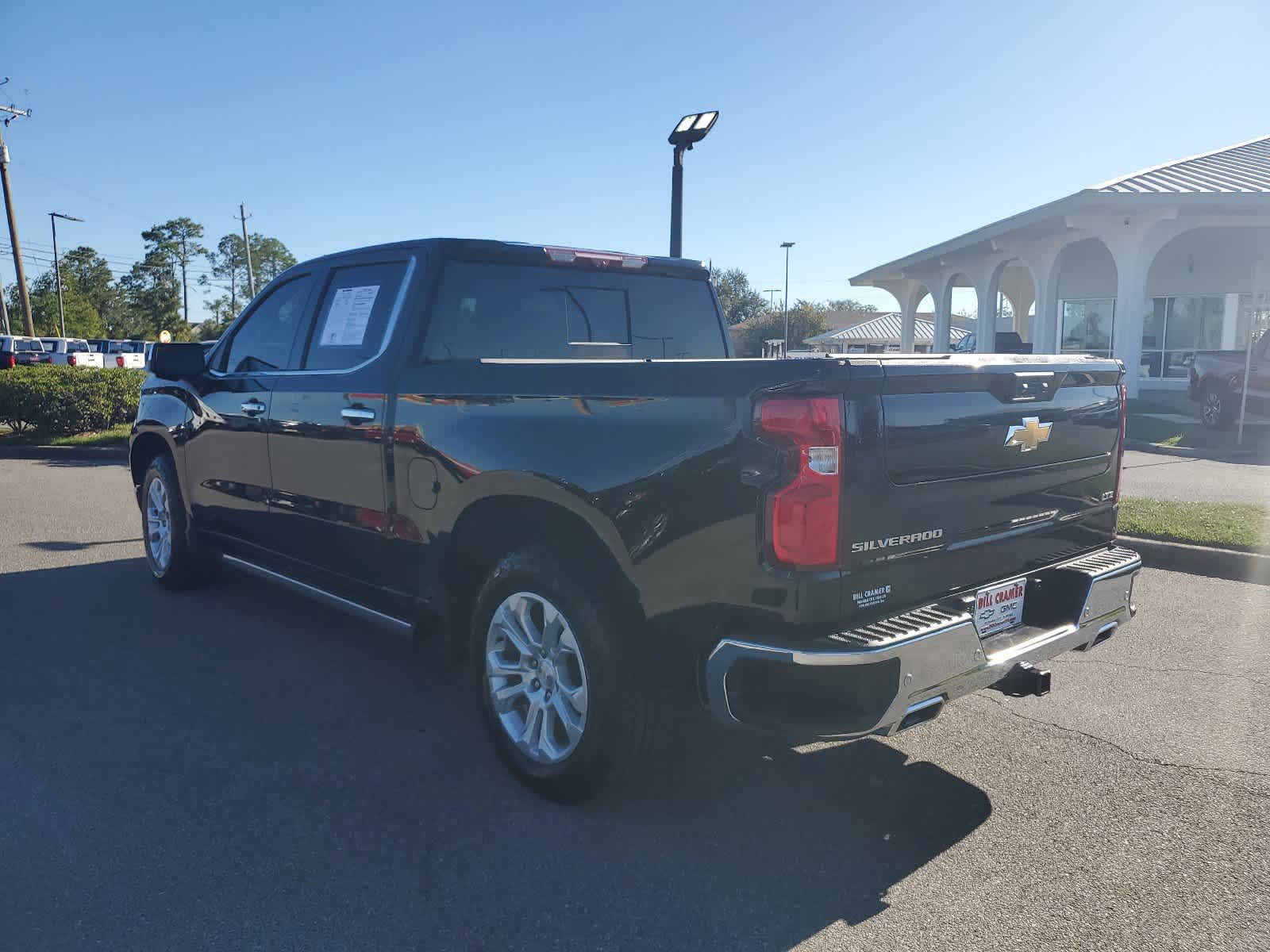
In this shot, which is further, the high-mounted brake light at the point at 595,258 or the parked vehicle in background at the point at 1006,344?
the parked vehicle in background at the point at 1006,344

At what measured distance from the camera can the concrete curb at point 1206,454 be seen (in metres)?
12.8

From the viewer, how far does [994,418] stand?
312 cm

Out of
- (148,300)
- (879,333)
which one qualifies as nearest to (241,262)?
(148,300)

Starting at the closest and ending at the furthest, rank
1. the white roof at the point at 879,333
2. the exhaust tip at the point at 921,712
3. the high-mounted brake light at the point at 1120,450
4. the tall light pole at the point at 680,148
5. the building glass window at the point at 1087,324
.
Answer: the exhaust tip at the point at 921,712
the high-mounted brake light at the point at 1120,450
the tall light pole at the point at 680,148
the building glass window at the point at 1087,324
the white roof at the point at 879,333

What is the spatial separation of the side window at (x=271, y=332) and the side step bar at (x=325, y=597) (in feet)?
3.37

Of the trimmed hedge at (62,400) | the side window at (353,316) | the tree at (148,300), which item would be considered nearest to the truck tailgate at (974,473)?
the side window at (353,316)

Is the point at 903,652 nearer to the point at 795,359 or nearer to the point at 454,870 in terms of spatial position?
the point at 795,359

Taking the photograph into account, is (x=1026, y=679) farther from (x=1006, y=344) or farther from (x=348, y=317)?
(x=1006, y=344)

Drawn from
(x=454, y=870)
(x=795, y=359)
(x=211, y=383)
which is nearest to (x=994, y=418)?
(x=795, y=359)

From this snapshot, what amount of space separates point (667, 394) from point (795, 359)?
0.43 meters

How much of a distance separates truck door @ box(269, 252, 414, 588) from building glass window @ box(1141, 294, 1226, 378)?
2351 centimetres

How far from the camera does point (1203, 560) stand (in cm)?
682

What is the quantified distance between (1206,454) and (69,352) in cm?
4547

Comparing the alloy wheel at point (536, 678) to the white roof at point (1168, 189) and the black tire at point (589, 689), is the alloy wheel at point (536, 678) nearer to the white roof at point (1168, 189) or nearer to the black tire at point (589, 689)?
the black tire at point (589, 689)
